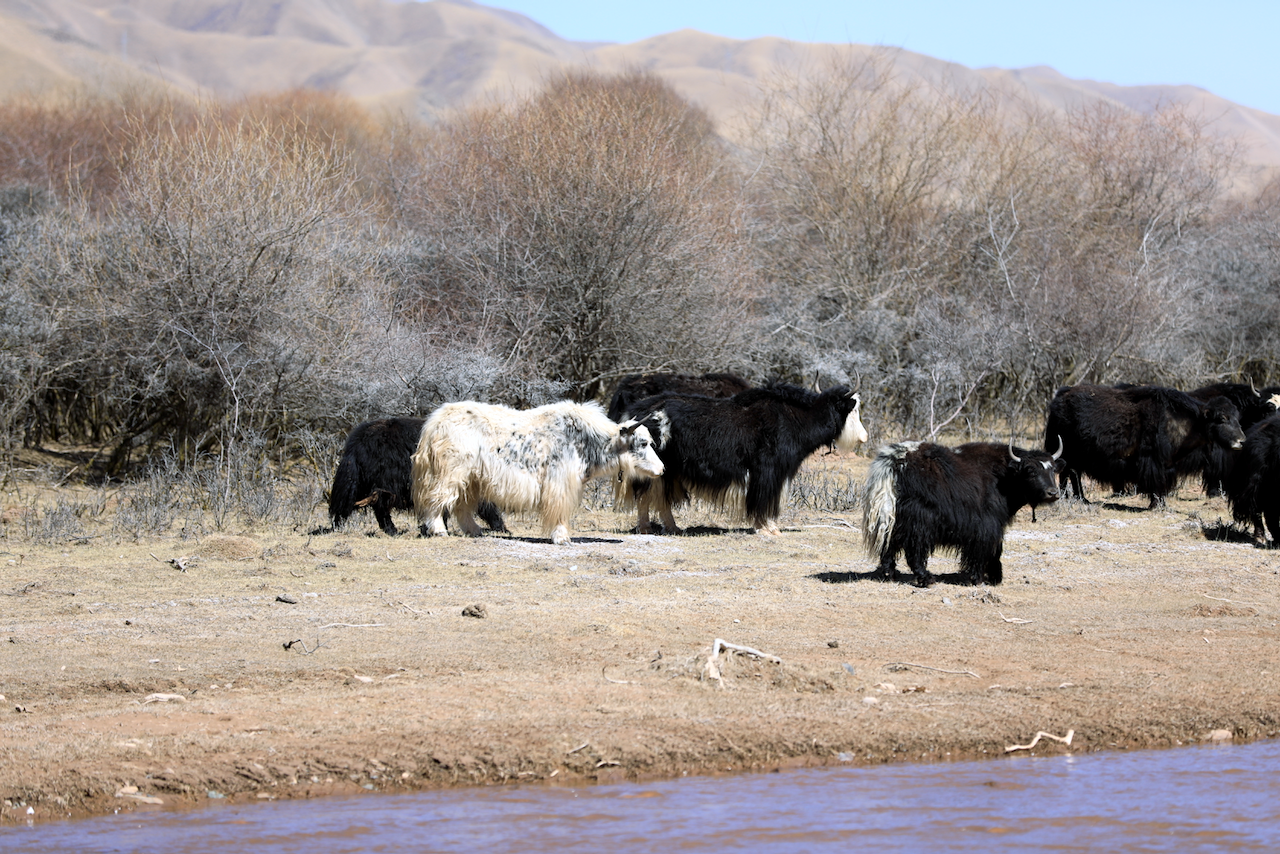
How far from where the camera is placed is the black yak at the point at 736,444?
40.9 ft

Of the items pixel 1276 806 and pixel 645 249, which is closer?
pixel 1276 806

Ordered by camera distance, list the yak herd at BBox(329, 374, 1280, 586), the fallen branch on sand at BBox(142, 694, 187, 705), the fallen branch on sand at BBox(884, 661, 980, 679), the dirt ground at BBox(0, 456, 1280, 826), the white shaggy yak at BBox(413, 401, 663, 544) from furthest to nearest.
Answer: the white shaggy yak at BBox(413, 401, 663, 544) → the yak herd at BBox(329, 374, 1280, 586) → the fallen branch on sand at BBox(884, 661, 980, 679) → the fallen branch on sand at BBox(142, 694, 187, 705) → the dirt ground at BBox(0, 456, 1280, 826)

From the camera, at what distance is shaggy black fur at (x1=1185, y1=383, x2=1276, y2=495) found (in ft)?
51.0

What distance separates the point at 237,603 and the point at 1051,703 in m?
5.33

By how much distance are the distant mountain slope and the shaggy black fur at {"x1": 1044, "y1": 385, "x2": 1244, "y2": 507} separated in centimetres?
8422

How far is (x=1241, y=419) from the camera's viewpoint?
17.3m

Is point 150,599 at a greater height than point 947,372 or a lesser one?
lesser

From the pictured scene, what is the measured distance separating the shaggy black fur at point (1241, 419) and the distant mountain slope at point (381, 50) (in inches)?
3272

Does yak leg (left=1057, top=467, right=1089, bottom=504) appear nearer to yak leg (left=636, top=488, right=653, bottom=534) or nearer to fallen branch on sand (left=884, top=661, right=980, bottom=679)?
yak leg (left=636, top=488, right=653, bottom=534)

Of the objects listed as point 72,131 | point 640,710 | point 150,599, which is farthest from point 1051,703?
point 72,131

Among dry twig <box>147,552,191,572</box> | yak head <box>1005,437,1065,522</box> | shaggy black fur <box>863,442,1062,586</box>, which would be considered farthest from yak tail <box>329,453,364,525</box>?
yak head <box>1005,437,1065,522</box>

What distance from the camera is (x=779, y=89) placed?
28.3 meters

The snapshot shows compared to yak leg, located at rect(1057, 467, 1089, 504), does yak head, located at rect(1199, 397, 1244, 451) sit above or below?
above

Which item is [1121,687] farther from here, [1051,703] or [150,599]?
[150,599]
